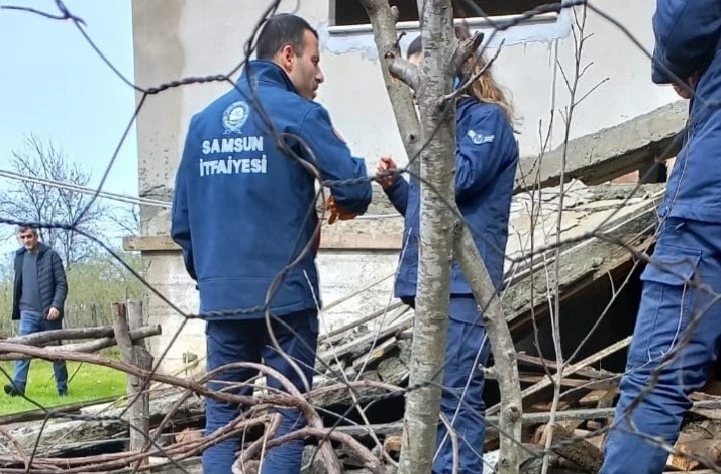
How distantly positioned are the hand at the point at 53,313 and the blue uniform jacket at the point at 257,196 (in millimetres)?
5872

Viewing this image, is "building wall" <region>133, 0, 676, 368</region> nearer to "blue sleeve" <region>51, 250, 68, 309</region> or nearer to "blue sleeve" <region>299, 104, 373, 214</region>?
"blue sleeve" <region>51, 250, 68, 309</region>

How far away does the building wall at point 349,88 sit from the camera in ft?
20.0

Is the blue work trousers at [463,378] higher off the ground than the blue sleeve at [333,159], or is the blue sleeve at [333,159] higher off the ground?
the blue sleeve at [333,159]

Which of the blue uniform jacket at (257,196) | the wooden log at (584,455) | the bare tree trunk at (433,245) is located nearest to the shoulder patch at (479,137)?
the blue uniform jacket at (257,196)

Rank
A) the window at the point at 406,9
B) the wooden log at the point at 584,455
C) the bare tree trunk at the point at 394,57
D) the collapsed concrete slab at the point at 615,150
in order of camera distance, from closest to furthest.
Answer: the bare tree trunk at the point at 394,57 < the wooden log at the point at 584,455 < the collapsed concrete slab at the point at 615,150 < the window at the point at 406,9

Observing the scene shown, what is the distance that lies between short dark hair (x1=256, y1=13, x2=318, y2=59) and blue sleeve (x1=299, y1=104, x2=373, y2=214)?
30cm

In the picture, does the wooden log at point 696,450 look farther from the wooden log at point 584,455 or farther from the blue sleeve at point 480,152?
the blue sleeve at point 480,152

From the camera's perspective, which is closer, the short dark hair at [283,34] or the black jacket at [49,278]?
the short dark hair at [283,34]

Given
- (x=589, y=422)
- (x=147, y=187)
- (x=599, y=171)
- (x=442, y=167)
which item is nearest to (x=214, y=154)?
(x=442, y=167)

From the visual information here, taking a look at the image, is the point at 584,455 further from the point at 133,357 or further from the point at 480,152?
the point at 133,357

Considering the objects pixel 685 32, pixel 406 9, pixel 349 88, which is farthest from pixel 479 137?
pixel 406 9

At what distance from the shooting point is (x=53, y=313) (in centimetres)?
812

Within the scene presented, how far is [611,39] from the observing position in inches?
238

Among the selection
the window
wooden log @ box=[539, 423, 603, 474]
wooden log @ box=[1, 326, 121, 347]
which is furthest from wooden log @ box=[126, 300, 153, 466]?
the window
